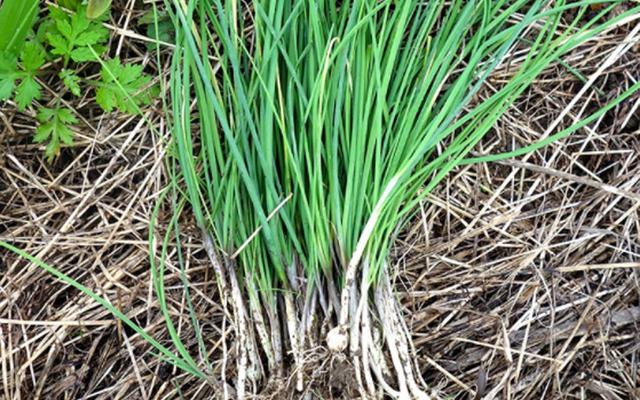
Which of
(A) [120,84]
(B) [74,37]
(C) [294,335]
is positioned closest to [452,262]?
(C) [294,335]

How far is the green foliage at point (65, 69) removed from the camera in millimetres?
1092

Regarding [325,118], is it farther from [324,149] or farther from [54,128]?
[54,128]

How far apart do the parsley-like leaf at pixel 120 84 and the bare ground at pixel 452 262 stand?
0.08 meters

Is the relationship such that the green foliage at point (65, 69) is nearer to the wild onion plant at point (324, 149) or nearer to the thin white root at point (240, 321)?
the wild onion plant at point (324, 149)

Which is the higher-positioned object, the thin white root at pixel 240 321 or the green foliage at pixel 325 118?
the green foliage at pixel 325 118

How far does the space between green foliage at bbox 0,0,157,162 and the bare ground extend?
68 mm

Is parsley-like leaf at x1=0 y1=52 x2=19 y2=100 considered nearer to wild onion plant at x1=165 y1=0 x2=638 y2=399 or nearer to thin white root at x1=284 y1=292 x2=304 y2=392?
wild onion plant at x1=165 y1=0 x2=638 y2=399

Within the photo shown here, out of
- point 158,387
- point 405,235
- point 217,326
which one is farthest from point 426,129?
point 158,387

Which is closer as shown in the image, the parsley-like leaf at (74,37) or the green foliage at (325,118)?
the green foliage at (325,118)

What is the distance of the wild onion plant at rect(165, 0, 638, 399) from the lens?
1008 mm

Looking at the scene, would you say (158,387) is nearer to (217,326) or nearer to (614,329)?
(217,326)

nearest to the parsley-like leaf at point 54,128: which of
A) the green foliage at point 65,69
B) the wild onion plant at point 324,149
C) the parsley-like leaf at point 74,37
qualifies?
the green foliage at point 65,69

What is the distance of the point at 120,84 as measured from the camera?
113cm

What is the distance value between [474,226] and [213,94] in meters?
0.54
